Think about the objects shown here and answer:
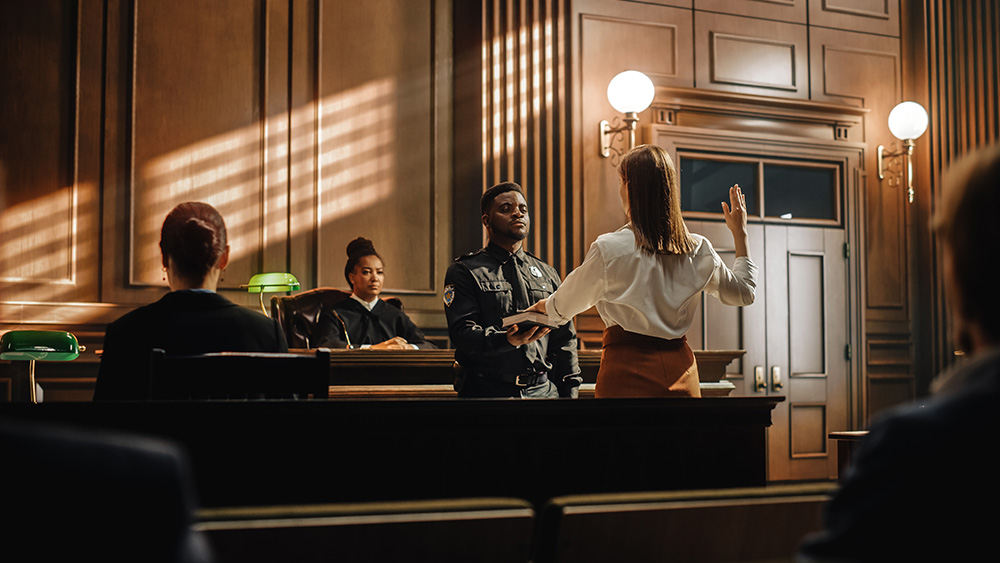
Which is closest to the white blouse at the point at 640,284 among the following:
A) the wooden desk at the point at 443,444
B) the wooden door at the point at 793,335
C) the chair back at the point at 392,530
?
the wooden desk at the point at 443,444

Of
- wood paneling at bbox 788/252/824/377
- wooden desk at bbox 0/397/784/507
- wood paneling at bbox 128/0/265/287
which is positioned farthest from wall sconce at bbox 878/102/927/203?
wooden desk at bbox 0/397/784/507

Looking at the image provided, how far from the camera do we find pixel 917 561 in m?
0.77

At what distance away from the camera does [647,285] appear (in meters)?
2.35

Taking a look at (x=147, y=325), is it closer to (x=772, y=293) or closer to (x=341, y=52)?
(x=341, y=52)

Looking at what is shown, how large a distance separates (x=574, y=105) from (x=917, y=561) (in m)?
5.15

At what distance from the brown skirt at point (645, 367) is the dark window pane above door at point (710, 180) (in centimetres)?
367

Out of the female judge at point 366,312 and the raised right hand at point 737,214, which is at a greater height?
the raised right hand at point 737,214

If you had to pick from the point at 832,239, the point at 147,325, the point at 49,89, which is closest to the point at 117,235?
the point at 49,89

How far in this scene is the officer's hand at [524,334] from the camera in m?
2.70

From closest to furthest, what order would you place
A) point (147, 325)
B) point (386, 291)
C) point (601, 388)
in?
point (147, 325) < point (601, 388) < point (386, 291)

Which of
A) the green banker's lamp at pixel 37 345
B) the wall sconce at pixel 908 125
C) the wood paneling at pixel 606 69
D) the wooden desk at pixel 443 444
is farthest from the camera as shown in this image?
the wall sconce at pixel 908 125

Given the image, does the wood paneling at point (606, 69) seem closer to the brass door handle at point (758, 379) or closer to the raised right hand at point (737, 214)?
the brass door handle at point (758, 379)

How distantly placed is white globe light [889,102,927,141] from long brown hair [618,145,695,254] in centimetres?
A: 453

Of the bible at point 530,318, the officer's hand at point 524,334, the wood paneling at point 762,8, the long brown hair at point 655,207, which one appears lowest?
the officer's hand at point 524,334
